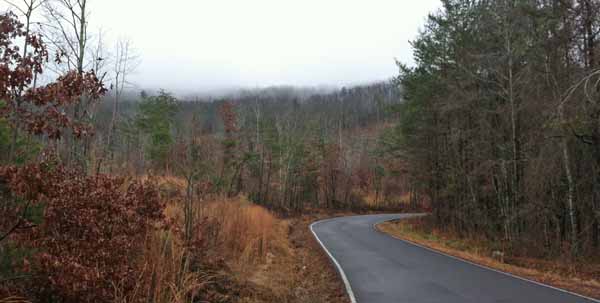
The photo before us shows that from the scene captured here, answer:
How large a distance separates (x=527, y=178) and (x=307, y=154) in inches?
1314

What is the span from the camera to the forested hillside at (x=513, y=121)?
13.2m

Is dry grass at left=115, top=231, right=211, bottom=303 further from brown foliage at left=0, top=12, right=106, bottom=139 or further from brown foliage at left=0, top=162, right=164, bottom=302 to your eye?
brown foliage at left=0, top=12, right=106, bottom=139

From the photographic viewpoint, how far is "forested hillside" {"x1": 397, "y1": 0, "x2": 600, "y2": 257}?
518 inches

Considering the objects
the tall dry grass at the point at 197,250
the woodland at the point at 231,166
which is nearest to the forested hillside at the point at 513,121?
the woodland at the point at 231,166

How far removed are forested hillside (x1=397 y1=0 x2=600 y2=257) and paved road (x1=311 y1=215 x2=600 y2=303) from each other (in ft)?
15.0

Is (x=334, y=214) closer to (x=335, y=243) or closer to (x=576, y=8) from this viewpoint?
(x=335, y=243)

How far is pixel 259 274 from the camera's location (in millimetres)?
10484

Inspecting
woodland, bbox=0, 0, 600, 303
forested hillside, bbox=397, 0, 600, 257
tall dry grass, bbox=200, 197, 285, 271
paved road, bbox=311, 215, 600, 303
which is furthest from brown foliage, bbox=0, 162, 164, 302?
forested hillside, bbox=397, 0, 600, 257

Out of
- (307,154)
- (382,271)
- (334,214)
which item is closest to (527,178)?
(382,271)

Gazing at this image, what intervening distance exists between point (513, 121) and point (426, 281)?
33.7 ft

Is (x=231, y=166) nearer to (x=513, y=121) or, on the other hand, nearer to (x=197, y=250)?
(x=197, y=250)

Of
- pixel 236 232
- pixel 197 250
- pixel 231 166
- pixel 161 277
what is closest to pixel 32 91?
pixel 161 277

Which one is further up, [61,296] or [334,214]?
[61,296]

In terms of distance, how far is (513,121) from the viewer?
661 inches
